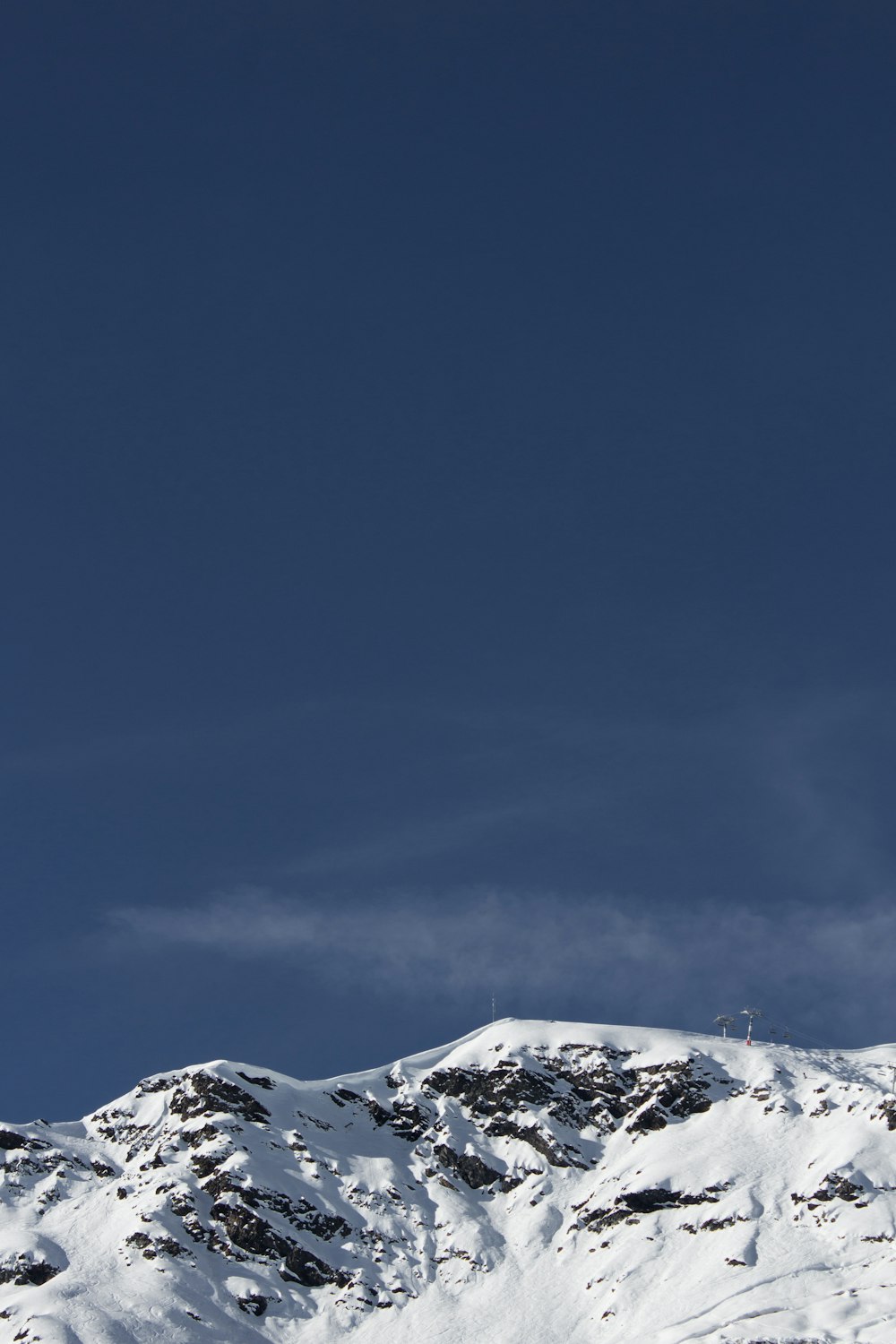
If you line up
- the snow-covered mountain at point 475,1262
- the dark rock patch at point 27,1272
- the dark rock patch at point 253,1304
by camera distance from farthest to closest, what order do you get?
the dark rock patch at point 27,1272 < the dark rock patch at point 253,1304 < the snow-covered mountain at point 475,1262

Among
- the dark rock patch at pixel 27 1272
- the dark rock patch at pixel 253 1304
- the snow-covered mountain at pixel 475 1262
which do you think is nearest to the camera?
the snow-covered mountain at pixel 475 1262

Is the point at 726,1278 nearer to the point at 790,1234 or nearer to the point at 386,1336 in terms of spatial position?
the point at 790,1234

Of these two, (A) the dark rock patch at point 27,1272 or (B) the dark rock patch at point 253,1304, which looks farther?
(A) the dark rock patch at point 27,1272

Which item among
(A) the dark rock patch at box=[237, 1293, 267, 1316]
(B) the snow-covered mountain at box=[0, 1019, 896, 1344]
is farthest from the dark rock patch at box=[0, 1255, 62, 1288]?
(A) the dark rock patch at box=[237, 1293, 267, 1316]

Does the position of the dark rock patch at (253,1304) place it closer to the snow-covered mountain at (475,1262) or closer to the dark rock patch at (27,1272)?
the snow-covered mountain at (475,1262)

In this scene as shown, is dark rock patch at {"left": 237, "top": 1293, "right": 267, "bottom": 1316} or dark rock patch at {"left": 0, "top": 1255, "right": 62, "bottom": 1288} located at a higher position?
dark rock patch at {"left": 0, "top": 1255, "right": 62, "bottom": 1288}

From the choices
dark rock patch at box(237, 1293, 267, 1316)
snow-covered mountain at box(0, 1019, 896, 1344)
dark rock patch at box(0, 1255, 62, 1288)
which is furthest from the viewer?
dark rock patch at box(0, 1255, 62, 1288)

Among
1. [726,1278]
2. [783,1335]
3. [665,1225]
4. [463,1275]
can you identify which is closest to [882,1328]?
[783,1335]

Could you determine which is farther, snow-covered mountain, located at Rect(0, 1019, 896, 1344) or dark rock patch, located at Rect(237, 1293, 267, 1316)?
dark rock patch, located at Rect(237, 1293, 267, 1316)

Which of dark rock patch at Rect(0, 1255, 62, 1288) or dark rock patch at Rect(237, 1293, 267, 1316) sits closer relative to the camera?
dark rock patch at Rect(237, 1293, 267, 1316)

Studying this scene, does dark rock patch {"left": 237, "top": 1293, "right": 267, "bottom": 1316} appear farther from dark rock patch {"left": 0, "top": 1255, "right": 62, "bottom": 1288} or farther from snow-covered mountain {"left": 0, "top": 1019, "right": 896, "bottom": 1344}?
dark rock patch {"left": 0, "top": 1255, "right": 62, "bottom": 1288}

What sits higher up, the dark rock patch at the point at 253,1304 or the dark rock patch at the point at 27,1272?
the dark rock patch at the point at 27,1272

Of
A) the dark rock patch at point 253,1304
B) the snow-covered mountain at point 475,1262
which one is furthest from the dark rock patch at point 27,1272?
the dark rock patch at point 253,1304

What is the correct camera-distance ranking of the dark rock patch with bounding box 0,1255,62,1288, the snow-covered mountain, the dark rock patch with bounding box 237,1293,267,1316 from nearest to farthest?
the snow-covered mountain < the dark rock patch with bounding box 237,1293,267,1316 < the dark rock patch with bounding box 0,1255,62,1288
